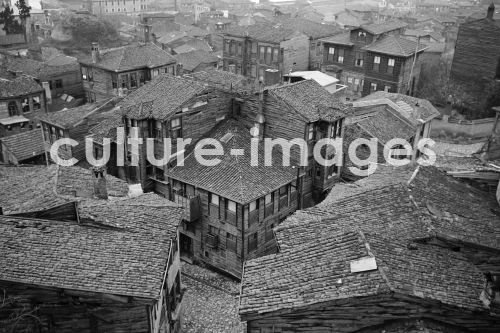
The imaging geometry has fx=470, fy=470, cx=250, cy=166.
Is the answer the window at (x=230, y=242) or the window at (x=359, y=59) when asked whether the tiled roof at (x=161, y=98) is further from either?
the window at (x=359, y=59)

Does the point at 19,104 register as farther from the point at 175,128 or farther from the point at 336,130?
the point at 336,130

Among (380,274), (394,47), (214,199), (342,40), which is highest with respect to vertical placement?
(394,47)

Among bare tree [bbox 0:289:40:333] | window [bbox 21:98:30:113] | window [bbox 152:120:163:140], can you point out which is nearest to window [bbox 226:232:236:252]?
window [bbox 152:120:163:140]

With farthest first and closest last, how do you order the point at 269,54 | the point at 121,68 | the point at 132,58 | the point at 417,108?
the point at 269,54 → the point at 132,58 → the point at 121,68 → the point at 417,108

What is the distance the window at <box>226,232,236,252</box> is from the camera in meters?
32.3

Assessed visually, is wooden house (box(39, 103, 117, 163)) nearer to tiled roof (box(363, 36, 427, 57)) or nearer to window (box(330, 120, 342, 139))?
window (box(330, 120, 342, 139))

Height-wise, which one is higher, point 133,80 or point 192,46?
point 192,46

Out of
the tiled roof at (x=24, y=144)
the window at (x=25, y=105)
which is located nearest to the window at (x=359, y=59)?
the tiled roof at (x=24, y=144)

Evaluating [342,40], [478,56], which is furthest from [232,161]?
[342,40]

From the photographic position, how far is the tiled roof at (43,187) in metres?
21.0

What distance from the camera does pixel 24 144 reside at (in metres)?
43.9

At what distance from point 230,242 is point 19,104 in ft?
102

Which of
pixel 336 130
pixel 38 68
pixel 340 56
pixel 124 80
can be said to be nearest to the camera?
pixel 336 130

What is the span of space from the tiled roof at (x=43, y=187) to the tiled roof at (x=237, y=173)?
646cm
